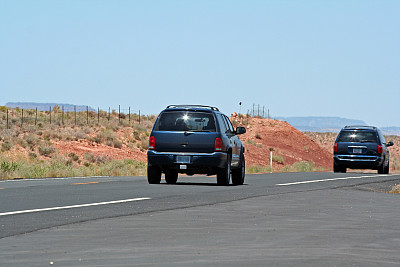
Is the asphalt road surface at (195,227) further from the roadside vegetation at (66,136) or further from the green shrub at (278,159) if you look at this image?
the green shrub at (278,159)

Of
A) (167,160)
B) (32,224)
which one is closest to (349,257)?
(32,224)

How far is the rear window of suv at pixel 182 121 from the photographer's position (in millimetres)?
23953

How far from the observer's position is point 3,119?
7550cm

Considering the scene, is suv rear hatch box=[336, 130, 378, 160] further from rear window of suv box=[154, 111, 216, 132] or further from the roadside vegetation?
rear window of suv box=[154, 111, 216, 132]

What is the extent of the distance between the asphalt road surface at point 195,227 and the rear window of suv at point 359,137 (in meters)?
14.9

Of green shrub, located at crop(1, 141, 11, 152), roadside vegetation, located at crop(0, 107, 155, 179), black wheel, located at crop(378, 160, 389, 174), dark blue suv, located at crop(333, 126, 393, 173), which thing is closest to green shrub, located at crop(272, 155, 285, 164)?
roadside vegetation, located at crop(0, 107, 155, 179)

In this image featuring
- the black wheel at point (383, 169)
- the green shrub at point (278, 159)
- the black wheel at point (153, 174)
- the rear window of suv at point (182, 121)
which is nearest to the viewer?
the rear window of suv at point (182, 121)

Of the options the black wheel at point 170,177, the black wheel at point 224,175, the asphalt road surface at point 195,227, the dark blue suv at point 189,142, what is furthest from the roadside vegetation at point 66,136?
the asphalt road surface at point 195,227

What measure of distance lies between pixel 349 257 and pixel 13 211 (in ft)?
24.4

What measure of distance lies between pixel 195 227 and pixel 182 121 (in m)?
10.6

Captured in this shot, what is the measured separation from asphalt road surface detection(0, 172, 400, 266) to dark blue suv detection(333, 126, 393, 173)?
14.6m

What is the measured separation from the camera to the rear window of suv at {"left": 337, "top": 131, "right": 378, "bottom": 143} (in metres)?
36.9

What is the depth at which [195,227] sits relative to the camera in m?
13.5

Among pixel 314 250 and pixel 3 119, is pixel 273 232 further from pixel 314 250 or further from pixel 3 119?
pixel 3 119
